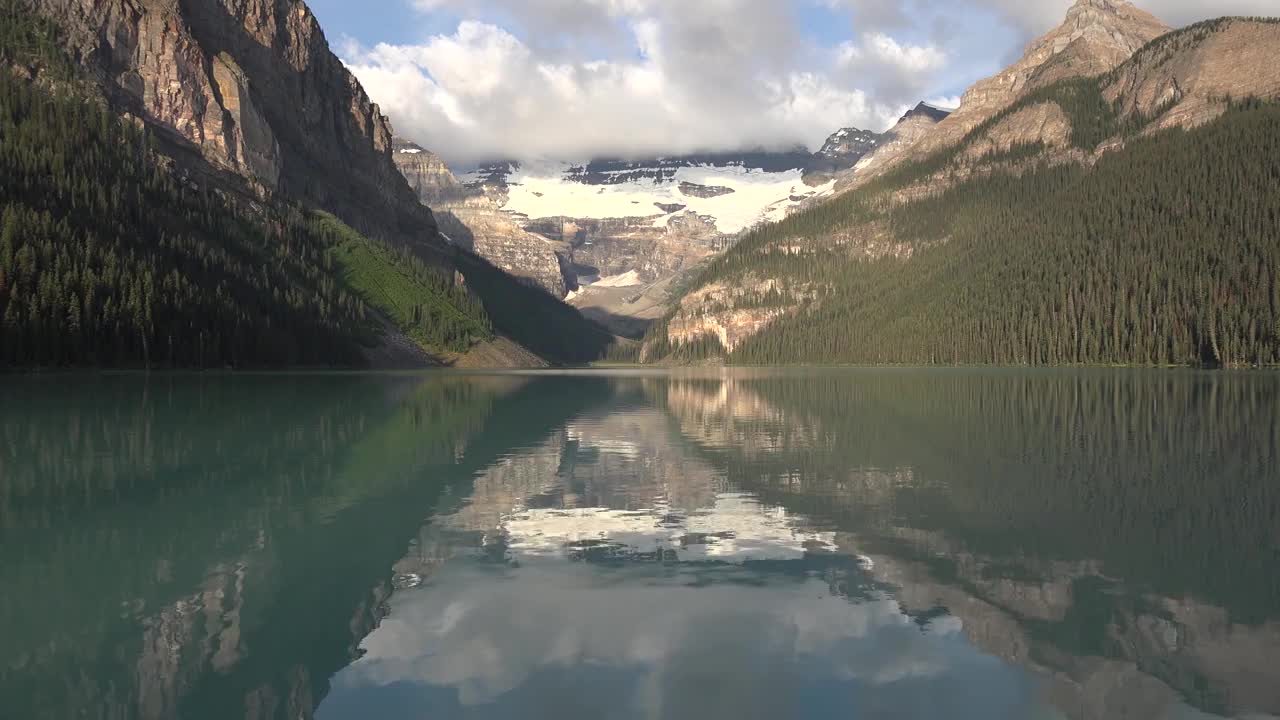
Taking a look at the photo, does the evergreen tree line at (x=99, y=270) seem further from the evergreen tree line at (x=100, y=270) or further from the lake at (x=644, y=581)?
the lake at (x=644, y=581)

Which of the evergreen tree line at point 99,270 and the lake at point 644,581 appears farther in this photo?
the evergreen tree line at point 99,270

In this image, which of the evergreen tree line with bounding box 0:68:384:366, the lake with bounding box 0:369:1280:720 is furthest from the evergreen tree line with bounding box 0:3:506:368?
the lake with bounding box 0:369:1280:720

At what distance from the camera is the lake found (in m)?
15.1

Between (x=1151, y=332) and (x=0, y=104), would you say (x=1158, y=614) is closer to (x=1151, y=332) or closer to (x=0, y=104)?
(x=1151, y=332)

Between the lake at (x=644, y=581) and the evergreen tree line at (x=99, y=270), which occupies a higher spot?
the evergreen tree line at (x=99, y=270)

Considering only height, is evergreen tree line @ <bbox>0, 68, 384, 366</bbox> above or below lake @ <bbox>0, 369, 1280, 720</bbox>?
above

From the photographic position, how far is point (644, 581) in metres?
21.7

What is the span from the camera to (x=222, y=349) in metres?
164

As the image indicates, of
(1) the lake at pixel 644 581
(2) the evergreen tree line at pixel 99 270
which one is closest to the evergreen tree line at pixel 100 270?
(2) the evergreen tree line at pixel 99 270

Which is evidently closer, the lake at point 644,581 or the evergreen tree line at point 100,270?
the lake at point 644,581

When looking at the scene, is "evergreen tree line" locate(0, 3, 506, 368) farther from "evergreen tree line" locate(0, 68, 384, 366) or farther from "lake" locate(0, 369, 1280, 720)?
"lake" locate(0, 369, 1280, 720)

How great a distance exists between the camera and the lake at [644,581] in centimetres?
1515

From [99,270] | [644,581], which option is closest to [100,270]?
[99,270]

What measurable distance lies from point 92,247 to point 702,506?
14373cm
